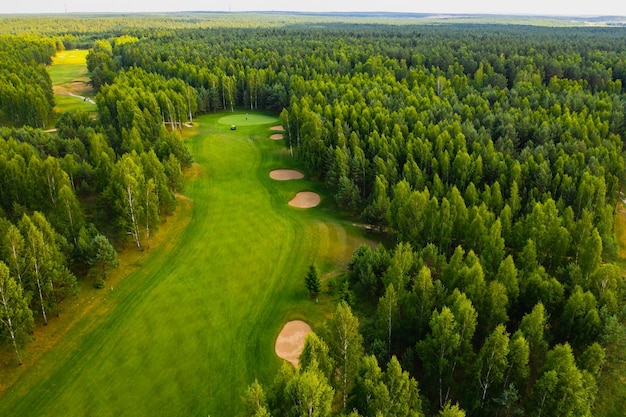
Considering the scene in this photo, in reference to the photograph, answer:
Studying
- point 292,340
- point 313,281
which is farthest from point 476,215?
point 292,340

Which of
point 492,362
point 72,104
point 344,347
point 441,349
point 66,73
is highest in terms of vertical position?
point 66,73

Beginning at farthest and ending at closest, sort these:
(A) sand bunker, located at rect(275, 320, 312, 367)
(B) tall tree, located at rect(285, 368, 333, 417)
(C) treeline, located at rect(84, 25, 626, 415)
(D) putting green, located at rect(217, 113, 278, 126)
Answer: (D) putting green, located at rect(217, 113, 278, 126) < (A) sand bunker, located at rect(275, 320, 312, 367) < (C) treeline, located at rect(84, 25, 626, 415) < (B) tall tree, located at rect(285, 368, 333, 417)

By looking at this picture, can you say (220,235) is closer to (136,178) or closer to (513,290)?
(136,178)

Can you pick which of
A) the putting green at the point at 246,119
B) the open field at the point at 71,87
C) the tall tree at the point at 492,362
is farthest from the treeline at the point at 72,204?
the open field at the point at 71,87

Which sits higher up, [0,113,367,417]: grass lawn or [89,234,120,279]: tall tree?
[89,234,120,279]: tall tree

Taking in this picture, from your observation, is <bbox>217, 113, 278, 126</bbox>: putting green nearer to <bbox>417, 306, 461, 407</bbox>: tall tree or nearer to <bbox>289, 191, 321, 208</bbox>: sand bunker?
<bbox>289, 191, 321, 208</bbox>: sand bunker

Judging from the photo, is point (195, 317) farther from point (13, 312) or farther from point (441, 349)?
point (441, 349)

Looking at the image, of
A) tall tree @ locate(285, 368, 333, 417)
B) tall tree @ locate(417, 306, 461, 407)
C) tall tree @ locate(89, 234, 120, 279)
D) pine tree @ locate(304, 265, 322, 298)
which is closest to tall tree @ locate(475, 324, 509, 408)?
tall tree @ locate(417, 306, 461, 407)
